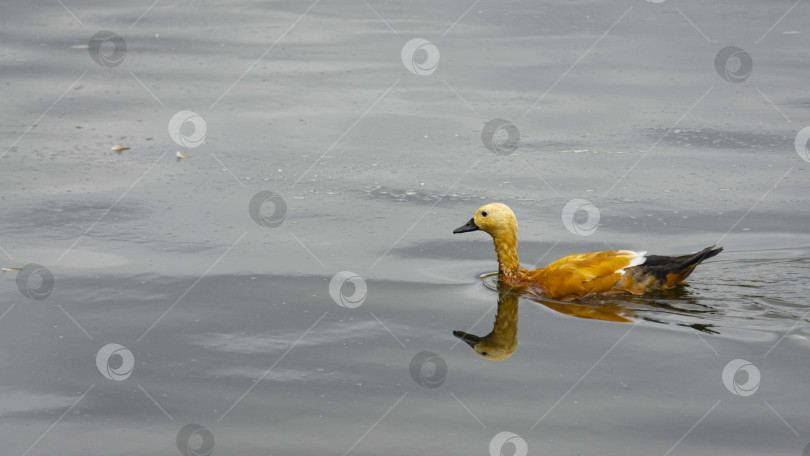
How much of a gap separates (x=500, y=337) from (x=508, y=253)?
3.66 feet

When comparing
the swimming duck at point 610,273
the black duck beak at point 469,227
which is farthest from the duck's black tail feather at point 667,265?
the black duck beak at point 469,227

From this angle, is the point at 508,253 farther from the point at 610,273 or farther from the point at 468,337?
the point at 468,337

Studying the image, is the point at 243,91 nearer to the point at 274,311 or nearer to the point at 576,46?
the point at 576,46

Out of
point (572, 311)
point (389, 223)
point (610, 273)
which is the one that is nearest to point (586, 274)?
point (610, 273)

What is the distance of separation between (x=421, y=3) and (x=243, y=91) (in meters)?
4.22

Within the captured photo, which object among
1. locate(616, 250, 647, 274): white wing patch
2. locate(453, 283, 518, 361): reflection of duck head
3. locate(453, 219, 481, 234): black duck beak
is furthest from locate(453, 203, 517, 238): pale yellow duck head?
locate(616, 250, 647, 274): white wing patch

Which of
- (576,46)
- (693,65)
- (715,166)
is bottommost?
(715,166)

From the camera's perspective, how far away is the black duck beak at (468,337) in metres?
7.27

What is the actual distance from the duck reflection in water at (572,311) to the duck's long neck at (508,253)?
11cm

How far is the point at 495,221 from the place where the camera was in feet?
27.7

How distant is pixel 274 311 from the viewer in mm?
7684

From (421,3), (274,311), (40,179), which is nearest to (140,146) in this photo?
(40,179)

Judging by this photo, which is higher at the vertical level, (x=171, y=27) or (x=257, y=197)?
(x=171, y=27)

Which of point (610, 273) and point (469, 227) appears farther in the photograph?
point (469, 227)
